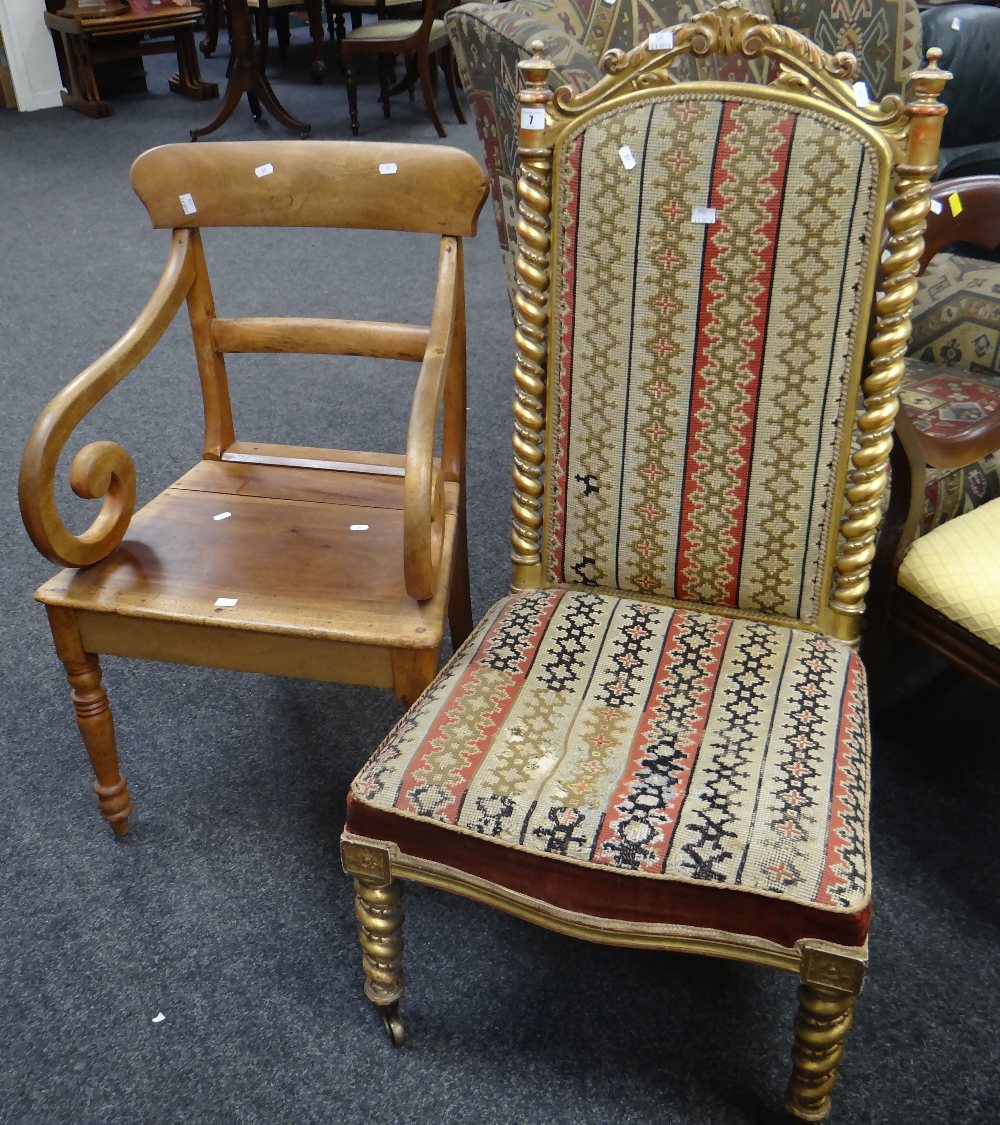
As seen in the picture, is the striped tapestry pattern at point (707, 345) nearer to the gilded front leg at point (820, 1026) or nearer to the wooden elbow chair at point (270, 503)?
the wooden elbow chair at point (270, 503)

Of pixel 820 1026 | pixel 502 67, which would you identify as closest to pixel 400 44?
→ pixel 502 67

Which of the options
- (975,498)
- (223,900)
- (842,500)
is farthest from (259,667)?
(975,498)

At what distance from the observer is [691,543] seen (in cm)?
127

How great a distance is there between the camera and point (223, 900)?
1.45 meters

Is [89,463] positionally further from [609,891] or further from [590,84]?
[590,84]

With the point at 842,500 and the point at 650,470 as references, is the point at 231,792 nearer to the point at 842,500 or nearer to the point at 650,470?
the point at 650,470

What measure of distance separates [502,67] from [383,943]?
4.85 feet

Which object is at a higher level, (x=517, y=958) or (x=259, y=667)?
(x=259, y=667)

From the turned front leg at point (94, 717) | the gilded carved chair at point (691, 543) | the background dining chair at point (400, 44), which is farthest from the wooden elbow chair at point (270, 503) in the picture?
the background dining chair at point (400, 44)

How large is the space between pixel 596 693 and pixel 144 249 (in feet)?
10.0

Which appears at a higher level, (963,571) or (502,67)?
(502,67)

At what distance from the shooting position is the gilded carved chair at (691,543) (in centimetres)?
102

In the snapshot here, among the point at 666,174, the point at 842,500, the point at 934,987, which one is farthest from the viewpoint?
the point at 934,987

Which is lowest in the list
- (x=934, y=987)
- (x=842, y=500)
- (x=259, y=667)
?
(x=934, y=987)
